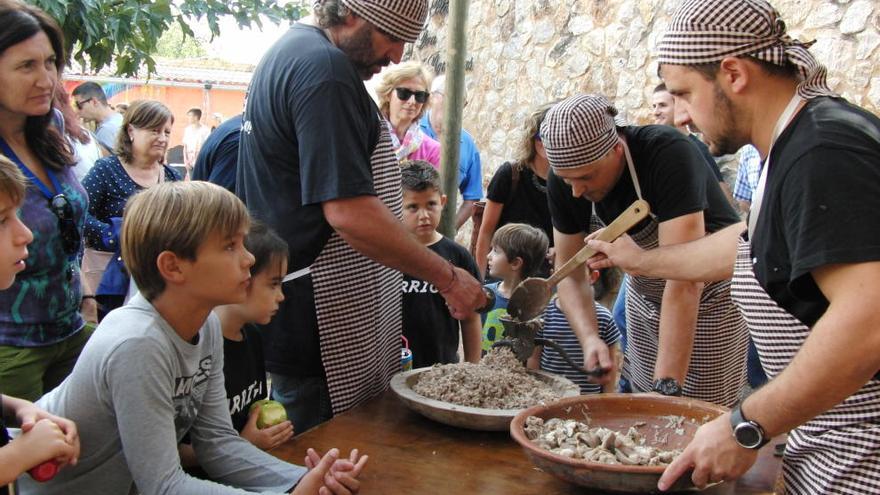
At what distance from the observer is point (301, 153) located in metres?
2.27

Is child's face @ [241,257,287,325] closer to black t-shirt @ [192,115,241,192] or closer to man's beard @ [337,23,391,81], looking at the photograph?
man's beard @ [337,23,391,81]

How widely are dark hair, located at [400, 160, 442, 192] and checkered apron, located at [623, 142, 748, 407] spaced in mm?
907

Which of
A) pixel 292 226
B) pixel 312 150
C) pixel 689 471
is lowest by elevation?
pixel 689 471

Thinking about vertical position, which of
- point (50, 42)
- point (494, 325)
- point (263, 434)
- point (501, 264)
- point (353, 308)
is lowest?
point (494, 325)

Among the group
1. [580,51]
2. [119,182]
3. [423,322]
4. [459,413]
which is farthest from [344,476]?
[580,51]

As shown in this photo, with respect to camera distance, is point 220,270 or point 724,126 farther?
point 220,270

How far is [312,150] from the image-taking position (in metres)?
2.24

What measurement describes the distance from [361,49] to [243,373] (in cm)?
101

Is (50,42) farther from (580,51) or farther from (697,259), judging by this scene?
(580,51)

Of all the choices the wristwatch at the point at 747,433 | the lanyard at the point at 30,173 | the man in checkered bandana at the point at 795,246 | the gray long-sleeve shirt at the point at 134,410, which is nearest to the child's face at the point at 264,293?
the gray long-sleeve shirt at the point at 134,410

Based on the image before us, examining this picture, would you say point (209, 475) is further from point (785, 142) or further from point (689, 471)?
point (785, 142)

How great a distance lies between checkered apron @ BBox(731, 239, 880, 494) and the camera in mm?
1510

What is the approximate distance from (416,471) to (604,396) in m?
0.53

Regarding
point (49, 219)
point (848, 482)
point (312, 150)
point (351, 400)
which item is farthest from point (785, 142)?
point (49, 219)
